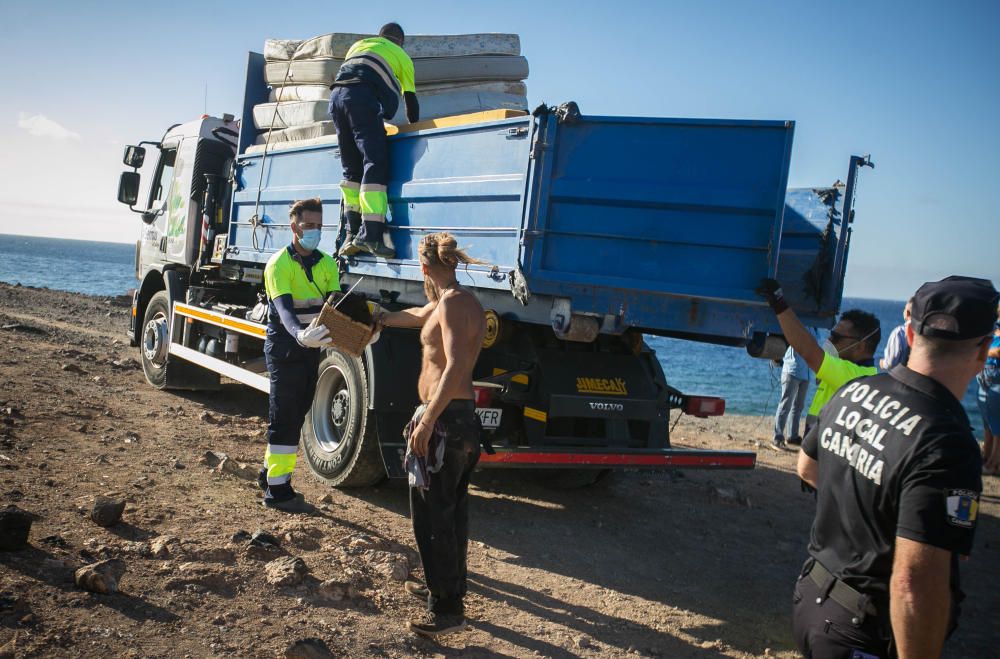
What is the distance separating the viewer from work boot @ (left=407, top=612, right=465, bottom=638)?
3523mm

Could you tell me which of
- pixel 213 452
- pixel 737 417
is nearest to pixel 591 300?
pixel 213 452

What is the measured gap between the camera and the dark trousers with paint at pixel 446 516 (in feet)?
11.7

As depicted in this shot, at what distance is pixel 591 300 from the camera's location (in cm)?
455

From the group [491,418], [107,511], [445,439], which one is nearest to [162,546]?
A: [107,511]

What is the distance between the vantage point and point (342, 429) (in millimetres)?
5648

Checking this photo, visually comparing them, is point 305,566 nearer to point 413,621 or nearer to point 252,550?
Answer: point 252,550

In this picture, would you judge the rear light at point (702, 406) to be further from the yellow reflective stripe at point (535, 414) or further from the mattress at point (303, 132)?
the mattress at point (303, 132)

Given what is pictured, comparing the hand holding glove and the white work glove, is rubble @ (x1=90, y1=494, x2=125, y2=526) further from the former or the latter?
the hand holding glove

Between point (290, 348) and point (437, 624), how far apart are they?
2229 mm

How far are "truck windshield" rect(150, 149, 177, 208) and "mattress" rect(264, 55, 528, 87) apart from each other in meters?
3.10

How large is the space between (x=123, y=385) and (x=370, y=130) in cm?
488

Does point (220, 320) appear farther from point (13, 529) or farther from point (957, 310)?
point (957, 310)

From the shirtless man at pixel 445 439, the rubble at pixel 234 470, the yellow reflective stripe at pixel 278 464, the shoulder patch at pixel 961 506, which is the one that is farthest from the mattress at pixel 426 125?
the shoulder patch at pixel 961 506

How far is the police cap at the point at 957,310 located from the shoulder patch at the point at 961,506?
0.37 meters
